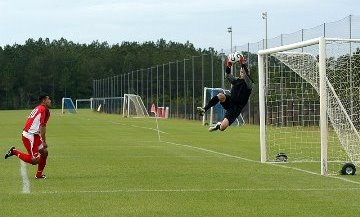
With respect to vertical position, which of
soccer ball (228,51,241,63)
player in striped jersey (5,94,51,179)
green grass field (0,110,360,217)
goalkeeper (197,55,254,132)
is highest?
soccer ball (228,51,241,63)

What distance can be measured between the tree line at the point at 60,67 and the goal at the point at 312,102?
383 feet

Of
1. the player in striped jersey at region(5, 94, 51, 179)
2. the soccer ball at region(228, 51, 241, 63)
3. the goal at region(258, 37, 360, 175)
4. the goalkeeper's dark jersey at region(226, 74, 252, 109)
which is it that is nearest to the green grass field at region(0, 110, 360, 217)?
the player in striped jersey at region(5, 94, 51, 179)

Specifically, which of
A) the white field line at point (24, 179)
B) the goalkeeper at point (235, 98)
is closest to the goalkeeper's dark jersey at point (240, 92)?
the goalkeeper at point (235, 98)

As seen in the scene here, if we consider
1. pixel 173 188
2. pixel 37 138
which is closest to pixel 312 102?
pixel 37 138

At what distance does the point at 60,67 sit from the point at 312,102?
469 ft

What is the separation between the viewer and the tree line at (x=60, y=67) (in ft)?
507

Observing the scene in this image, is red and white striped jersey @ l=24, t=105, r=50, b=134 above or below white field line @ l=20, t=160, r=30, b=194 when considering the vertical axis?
above

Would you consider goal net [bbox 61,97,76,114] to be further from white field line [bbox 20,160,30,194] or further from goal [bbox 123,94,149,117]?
white field line [bbox 20,160,30,194]

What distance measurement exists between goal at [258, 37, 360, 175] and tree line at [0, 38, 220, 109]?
116683 millimetres

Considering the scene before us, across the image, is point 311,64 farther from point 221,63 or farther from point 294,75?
point 221,63

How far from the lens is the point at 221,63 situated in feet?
201

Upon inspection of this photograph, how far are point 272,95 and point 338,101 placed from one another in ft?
19.4

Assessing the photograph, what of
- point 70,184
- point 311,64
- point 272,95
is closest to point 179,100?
point 272,95

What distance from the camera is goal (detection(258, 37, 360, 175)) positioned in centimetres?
1991
